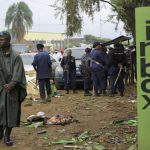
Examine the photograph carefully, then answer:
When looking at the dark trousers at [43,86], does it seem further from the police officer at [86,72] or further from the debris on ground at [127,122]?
the debris on ground at [127,122]

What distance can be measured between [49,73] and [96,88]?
177 centimetres

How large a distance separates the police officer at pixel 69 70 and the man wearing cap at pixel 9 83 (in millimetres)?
9143

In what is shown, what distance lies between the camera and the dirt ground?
776 centimetres

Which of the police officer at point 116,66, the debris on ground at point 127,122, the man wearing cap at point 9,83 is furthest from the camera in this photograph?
the police officer at point 116,66

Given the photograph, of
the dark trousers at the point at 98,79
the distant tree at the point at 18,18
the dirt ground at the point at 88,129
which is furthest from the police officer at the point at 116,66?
the distant tree at the point at 18,18

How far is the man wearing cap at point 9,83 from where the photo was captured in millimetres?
7996

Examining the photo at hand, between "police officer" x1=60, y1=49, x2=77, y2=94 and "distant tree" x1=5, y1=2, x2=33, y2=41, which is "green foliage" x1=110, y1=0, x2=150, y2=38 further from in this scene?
"distant tree" x1=5, y1=2, x2=33, y2=41

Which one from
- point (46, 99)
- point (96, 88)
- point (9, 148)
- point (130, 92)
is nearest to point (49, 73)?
point (46, 99)

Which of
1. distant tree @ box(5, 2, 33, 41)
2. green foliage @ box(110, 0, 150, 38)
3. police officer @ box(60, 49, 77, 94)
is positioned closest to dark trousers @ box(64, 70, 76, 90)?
police officer @ box(60, 49, 77, 94)

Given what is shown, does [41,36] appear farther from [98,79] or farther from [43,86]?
[43,86]

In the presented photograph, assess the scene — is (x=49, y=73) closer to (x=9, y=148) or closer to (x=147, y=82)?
(x=9, y=148)

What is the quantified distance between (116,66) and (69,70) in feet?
8.99

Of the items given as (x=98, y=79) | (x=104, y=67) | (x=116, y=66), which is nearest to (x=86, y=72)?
(x=98, y=79)

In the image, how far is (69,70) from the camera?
17422 mm
